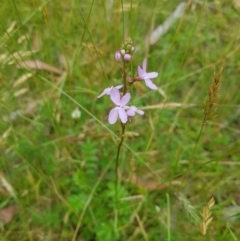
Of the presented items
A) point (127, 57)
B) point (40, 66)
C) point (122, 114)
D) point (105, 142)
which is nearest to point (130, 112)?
point (122, 114)

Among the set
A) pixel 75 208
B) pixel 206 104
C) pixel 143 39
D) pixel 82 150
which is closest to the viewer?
pixel 206 104

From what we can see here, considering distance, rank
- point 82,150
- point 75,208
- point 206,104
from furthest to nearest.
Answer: point 82,150 < point 75,208 < point 206,104

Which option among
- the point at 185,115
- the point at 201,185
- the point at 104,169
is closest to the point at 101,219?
the point at 104,169

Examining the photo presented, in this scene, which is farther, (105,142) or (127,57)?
(105,142)

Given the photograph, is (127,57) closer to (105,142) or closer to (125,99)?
(125,99)

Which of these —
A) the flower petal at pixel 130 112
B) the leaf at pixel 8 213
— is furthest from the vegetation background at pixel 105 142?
the flower petal at pixel 130 112

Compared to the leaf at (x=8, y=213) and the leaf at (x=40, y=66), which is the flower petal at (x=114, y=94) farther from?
the leaf at (x=40, y=66)

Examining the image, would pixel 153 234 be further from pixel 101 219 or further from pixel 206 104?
pixel 206 104
